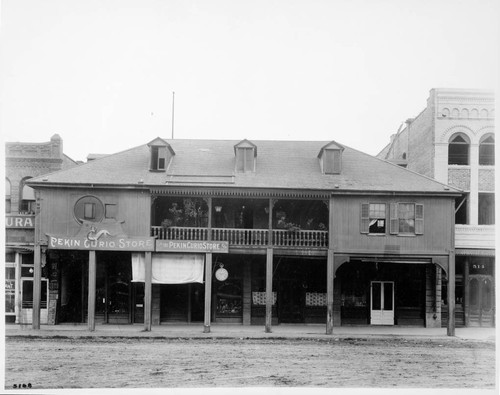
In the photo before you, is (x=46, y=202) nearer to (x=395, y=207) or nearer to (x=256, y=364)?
(x=256, y=364)

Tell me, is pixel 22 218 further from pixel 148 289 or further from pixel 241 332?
pixel 241 332

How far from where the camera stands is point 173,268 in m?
24.4

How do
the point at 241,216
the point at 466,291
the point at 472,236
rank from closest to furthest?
the point at 472,236 < the point at 241,216 < the point at 466,291

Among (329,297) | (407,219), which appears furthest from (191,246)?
(407,219)

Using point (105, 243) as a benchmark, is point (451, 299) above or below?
below

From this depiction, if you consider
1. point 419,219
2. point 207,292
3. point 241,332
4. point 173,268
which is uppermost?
point 419,219

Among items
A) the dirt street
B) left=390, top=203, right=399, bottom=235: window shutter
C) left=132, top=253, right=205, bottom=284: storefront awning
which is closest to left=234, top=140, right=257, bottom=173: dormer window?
left=132, top=253, right=205, bottom=284: storefront awning

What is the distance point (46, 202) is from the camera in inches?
942

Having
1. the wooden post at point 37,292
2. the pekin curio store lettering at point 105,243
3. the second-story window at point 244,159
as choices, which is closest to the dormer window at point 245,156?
the second-story window at point 244,159

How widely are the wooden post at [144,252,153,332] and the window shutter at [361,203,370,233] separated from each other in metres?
9.14

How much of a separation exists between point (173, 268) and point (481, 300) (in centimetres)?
1485

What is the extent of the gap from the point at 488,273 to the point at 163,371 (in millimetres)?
18230

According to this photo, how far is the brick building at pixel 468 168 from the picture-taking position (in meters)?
27.1

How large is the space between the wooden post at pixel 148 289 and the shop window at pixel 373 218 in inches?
360
